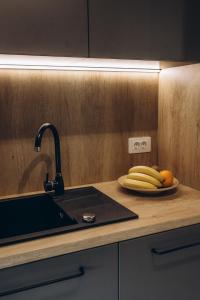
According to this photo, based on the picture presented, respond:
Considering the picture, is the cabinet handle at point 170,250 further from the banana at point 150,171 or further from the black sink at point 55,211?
the banana at point 150,171

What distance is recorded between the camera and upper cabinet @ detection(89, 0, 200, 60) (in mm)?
1190

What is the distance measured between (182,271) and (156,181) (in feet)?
1.33

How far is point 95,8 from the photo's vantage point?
1172mm

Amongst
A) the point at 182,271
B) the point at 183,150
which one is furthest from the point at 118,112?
the point at 182,271

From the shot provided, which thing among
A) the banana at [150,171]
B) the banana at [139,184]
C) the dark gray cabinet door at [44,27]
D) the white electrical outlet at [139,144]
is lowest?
the banana at [139,184]

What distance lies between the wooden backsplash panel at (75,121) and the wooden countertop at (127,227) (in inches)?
9.2

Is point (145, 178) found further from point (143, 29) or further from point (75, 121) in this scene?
point (143, 29)

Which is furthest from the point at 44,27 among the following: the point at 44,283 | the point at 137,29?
the point at 44,283

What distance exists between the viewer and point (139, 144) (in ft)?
5.58

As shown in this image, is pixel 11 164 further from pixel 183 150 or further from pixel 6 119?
pixel 183 150

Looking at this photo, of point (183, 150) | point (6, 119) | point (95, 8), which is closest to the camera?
point (95, 8)

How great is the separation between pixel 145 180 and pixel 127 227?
0.40 m

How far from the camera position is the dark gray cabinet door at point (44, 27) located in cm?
105

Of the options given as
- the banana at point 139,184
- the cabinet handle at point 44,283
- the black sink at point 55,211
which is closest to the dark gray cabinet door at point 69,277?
the cabinet handle at point 44,283
